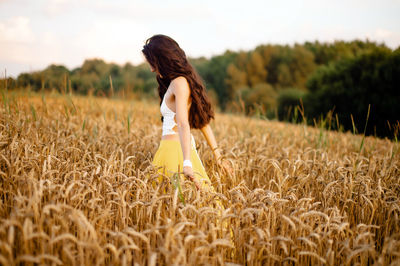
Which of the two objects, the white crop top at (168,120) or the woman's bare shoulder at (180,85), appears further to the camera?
the white crop top at (168,120)

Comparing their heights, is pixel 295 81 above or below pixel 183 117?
above

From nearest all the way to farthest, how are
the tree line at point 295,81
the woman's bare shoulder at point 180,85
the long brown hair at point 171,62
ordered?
the woman's bare shoulder at point 180,85, the long brown hair at point 171,62, the tree line at point 295,81

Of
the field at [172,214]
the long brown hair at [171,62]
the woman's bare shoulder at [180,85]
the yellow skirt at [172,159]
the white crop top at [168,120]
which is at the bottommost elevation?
the field at [172,214]

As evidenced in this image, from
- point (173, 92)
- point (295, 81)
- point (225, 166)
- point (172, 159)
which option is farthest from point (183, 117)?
point (295, 81)

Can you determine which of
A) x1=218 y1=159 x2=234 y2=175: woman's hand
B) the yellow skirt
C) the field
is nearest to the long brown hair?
the yellow skirt

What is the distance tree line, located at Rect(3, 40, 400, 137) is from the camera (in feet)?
20.4

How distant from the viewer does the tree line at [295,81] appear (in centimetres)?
622

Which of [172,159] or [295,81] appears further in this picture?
[295,81]

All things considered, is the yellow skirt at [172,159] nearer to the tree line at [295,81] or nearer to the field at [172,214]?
the field at [172,214]

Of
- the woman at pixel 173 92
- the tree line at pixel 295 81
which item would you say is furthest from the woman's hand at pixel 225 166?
the tree line at pixel 295 81

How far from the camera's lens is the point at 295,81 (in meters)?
37.9

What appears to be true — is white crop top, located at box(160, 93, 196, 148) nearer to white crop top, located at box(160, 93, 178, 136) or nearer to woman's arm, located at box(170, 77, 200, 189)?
white crop top, located at box(160, 93, 178, 136)

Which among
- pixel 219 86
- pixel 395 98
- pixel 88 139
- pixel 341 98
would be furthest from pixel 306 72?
pixel 88 139

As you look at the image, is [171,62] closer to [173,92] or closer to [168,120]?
[173,92]
